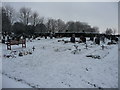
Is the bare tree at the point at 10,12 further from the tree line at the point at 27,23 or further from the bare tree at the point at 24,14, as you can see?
the bare tree at the point at 24,14

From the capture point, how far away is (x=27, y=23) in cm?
7325

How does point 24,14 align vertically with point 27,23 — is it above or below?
above

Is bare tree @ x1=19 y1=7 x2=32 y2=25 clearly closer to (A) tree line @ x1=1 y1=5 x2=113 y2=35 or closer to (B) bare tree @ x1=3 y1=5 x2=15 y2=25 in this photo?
(A) tree line @ x1=1 y1=5 x2=113 y2=35

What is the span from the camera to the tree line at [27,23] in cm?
5553

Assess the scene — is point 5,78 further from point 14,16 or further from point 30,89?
point 14,16

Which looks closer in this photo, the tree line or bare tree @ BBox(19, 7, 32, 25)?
the tree line

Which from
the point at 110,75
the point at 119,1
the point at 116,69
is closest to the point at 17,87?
the point at 110,75

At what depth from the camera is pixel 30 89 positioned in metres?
6.88

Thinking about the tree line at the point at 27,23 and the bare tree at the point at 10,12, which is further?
the bare tree at the point at 10,12

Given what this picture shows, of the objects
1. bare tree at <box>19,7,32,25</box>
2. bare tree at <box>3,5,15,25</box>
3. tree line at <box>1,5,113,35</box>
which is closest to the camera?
tree line at <box>1,5,113,35</box>

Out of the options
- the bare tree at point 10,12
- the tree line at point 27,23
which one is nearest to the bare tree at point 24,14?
the tree line at point 27,23

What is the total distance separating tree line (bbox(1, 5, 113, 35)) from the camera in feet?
182

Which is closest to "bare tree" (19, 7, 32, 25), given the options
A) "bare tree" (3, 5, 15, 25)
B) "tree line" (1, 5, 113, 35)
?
"tree line" (1, 5, 113, 35)

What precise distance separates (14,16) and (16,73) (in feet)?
226
